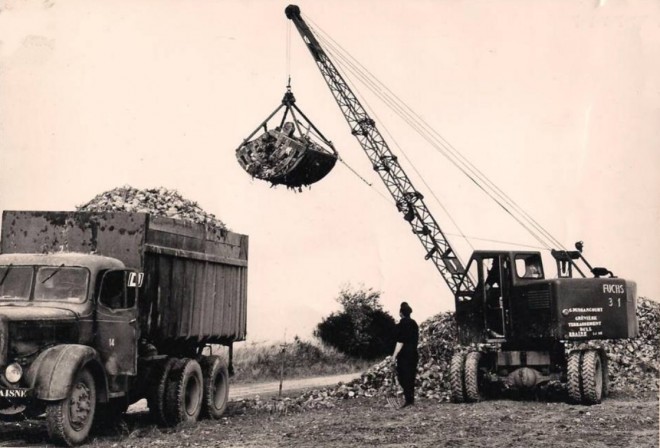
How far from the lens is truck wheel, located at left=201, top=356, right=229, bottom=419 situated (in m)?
13.1

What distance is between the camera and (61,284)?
10.2 meters

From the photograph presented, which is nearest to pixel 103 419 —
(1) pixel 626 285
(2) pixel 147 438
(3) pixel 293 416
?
(2) pixel 147 438

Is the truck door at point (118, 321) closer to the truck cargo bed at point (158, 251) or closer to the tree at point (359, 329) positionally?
the truck cargo bed at point (158, 251)

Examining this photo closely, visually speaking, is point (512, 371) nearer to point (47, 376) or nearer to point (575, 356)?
point (575, 356)

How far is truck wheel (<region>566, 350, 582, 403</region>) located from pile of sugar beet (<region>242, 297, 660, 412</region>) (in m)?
2.45

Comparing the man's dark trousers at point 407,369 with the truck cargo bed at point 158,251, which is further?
Result: the man's dark trousers at point 407,369

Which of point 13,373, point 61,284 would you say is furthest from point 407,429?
point 13,373

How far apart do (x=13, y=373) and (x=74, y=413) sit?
85 cm

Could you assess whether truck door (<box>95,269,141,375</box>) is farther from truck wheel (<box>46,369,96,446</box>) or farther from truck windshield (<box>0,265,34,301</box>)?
truck windshield (<box>0,265,34,301</box>)

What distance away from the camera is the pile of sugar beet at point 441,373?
1619cm

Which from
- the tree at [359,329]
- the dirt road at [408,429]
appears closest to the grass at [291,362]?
the tree at [359,329]

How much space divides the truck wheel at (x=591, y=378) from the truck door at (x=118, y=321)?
7.88 m

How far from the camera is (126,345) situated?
10.7 metres

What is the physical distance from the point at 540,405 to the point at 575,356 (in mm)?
1127
